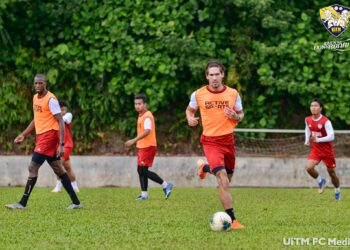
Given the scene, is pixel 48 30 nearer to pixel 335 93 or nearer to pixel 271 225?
pixel 335 93

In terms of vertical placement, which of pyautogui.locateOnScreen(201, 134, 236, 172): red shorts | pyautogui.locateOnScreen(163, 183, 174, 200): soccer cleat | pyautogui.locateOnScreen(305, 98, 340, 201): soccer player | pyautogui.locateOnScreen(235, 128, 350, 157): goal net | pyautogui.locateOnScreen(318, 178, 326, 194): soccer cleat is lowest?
pyautogui.locateOnScreen(235, 128, 350, 157): goal net

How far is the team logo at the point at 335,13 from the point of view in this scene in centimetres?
2198

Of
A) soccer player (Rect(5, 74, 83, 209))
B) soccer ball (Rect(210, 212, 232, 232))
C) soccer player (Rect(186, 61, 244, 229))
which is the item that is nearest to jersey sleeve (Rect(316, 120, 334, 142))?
soccer player (Rect(5, 74, 83, 209))

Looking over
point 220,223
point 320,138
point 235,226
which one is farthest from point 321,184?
point 220,223

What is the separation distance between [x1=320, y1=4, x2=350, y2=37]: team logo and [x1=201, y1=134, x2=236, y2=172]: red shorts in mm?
12300

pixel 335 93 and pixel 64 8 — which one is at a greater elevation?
pixel 64 8

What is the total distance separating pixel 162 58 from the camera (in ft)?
71.3

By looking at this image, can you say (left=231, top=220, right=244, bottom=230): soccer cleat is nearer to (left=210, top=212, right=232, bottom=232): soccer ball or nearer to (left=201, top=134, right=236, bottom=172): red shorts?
(left=210, top=212, right=232, bottom=232): soccer ball

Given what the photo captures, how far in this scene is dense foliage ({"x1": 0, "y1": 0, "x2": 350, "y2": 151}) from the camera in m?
21.7

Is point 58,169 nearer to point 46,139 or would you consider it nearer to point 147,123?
point 46,139

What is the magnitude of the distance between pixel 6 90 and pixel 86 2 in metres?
3.45

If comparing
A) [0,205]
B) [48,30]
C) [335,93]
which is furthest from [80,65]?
[0,205]

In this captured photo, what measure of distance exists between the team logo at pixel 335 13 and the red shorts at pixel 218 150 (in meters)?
12.3

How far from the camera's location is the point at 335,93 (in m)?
21.7
